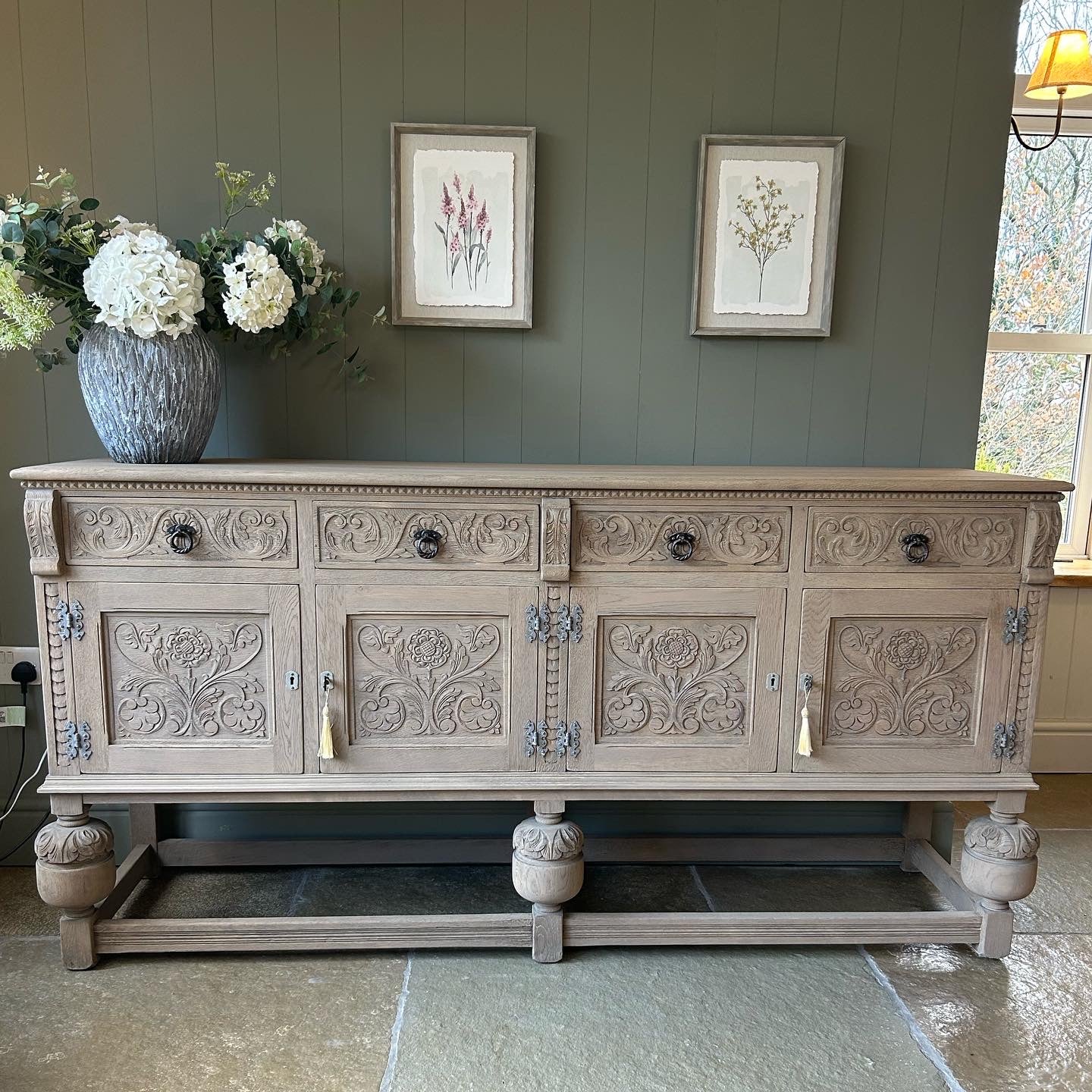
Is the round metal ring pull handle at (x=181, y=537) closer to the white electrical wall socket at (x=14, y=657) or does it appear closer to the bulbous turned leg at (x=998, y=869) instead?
the white electrical wall socket at (x=14, y=657)

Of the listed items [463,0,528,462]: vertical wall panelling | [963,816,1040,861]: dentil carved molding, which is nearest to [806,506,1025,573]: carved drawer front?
[963,816,1040,861]: dentil carved molding

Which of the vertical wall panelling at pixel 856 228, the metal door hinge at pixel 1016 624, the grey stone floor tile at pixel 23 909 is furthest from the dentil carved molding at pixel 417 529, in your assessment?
the grey stone floor tile at pixel 23 909

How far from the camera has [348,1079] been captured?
1.55 m

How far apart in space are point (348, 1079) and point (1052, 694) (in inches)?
108

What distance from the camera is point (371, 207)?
83.1 inches

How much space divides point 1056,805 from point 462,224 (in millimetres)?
2685

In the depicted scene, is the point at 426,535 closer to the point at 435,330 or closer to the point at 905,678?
the point at 435,330

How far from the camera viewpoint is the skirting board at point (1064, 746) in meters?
3.05

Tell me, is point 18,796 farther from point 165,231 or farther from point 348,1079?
point 165,231

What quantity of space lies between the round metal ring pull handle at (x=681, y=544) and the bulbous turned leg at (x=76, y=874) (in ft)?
4.61

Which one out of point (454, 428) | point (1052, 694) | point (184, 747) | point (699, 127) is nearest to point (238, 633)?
point (184, 747)

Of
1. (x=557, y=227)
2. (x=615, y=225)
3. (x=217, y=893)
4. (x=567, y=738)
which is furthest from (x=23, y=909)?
(x=615, y=225)

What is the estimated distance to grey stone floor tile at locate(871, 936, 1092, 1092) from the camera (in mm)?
1615

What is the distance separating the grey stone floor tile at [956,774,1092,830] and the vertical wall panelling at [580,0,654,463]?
1.64 meters
